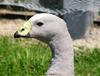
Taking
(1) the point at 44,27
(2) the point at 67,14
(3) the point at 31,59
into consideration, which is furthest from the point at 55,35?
(2) the point at 67,14

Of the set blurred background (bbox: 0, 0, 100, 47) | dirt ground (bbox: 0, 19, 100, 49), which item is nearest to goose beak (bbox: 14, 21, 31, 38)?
blurred background (bbox: 0, 0, 100, 47)

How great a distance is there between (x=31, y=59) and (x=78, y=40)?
74cm

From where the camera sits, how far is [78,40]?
204 inches

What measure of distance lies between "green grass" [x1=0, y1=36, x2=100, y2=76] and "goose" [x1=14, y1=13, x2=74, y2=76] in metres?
1.58

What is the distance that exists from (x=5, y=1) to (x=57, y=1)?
106cm

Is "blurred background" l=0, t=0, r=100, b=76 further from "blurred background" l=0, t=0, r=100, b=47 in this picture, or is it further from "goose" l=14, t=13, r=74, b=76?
"goose" l=14, t=13, r=74, b=76

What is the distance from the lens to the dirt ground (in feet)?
16.9

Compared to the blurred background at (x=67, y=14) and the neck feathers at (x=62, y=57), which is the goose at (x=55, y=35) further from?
the blurred background at (x=67, y=14)

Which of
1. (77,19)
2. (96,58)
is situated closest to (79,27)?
(77,19)

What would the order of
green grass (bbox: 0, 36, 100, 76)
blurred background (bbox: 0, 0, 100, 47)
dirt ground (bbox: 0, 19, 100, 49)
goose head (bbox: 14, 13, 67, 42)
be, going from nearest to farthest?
goose head (bbox: 14, 13, 67, 42)
green grass (bbox: 0, 36, 100, 76)
blurred background (bbox: 0, 0, 100, 47)
dirt ground (bbox: 0, 19, 100, 49)

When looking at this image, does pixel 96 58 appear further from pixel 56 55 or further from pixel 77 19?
pixel 56 55

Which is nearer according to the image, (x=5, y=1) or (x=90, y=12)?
(x=90, y=12)

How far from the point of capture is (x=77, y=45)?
5156mm

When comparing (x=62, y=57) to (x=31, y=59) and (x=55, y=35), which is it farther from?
(x=31, y=59)
